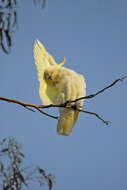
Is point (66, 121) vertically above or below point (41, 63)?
below

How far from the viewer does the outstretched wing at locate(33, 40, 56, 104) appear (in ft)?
5.13

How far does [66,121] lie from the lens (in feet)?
5.89

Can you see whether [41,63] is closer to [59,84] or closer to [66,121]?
[59,84]

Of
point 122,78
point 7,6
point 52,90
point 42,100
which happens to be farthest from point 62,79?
point 122,78

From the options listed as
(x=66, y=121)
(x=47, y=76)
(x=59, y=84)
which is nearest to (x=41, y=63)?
(x=47, y=76)

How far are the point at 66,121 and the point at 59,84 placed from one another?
16 centimetres

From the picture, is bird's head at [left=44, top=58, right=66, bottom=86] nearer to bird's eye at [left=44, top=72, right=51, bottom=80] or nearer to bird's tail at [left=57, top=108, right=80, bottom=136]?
bird's eye at [left=44, top=72, right=51, bottom=80]

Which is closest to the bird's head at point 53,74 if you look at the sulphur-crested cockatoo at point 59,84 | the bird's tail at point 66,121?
the sulphur-crested cockatoo at point 59,84

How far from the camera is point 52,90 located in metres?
1.69

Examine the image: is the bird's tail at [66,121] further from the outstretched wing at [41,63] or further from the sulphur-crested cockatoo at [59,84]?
the outstretched wing at [41,63]

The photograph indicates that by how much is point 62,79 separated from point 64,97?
93 millimetres

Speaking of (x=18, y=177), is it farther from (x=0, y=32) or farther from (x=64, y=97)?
(x=0, y=32)

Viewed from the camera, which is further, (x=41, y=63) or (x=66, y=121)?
(x=66, y=121)

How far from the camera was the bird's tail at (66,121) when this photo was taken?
1750mm
